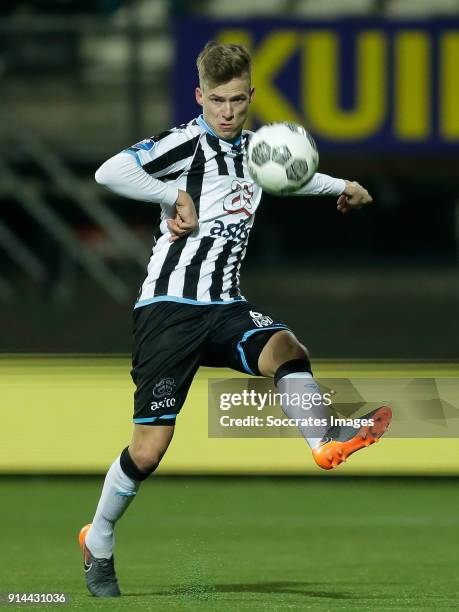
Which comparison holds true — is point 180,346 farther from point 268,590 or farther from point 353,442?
point 268,590

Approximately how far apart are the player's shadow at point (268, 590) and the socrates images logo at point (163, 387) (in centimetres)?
77

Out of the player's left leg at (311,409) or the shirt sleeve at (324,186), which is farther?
the shirt sleeve at (324,186)

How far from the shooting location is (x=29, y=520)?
8.48 meters

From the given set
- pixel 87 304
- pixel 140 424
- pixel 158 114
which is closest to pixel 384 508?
pixel 140 424

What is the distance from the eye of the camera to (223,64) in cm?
592

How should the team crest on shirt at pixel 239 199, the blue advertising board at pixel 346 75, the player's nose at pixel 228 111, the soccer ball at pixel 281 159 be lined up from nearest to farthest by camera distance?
the soccer ball at pixel 281 159, the player's nose at pixel 228 111, the team crest on shirt at pixel 239 199, the blue advertising board at pixel 346 75

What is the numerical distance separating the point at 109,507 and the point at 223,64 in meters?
1.73

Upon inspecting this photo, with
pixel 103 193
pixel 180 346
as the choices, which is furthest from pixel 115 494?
pixel 103 193

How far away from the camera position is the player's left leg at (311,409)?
5.68m

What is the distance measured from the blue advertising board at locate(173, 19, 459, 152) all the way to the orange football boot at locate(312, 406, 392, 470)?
359 inches

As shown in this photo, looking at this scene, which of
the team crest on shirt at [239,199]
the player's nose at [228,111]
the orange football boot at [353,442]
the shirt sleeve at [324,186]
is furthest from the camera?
the shirt sleeve at [324,186]

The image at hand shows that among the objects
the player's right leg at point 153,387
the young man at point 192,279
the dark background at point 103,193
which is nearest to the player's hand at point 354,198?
the young man at point 192,279

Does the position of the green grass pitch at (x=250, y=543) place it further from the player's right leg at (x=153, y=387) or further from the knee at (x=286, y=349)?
the knee at (x=286, y=349)

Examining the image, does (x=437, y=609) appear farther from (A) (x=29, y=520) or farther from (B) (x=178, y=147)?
(A) (x=29, y=520)
